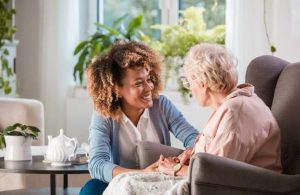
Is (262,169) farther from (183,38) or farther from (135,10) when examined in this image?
(135,10)

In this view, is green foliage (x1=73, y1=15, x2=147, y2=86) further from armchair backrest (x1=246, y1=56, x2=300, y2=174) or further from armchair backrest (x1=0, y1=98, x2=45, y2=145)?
armchair backrest (x1=246, y1=56, x2=300, y2=174)

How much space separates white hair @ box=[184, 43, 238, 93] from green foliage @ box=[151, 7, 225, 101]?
225 centimetres

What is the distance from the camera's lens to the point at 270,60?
3109 millimetres

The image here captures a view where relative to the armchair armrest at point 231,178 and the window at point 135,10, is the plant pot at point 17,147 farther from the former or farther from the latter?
the window at point 135,10

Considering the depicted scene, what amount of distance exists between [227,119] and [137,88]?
0.61 m

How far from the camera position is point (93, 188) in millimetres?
2881

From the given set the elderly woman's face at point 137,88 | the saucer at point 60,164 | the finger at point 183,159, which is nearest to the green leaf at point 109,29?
the saucer at point 60,164

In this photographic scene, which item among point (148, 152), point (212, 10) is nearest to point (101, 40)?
point (212, 10)

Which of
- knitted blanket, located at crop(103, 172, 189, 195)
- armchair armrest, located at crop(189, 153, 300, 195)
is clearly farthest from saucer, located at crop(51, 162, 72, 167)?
armchair armrest, located at crop(189, 153, 300, 195)

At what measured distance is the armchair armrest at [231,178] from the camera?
2420 millimetres

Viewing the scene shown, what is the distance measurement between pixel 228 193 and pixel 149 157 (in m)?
0.58

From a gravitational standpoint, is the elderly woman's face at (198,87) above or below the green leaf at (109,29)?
below

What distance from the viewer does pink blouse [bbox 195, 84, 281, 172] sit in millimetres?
2520

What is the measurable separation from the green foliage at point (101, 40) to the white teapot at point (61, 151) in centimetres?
182
